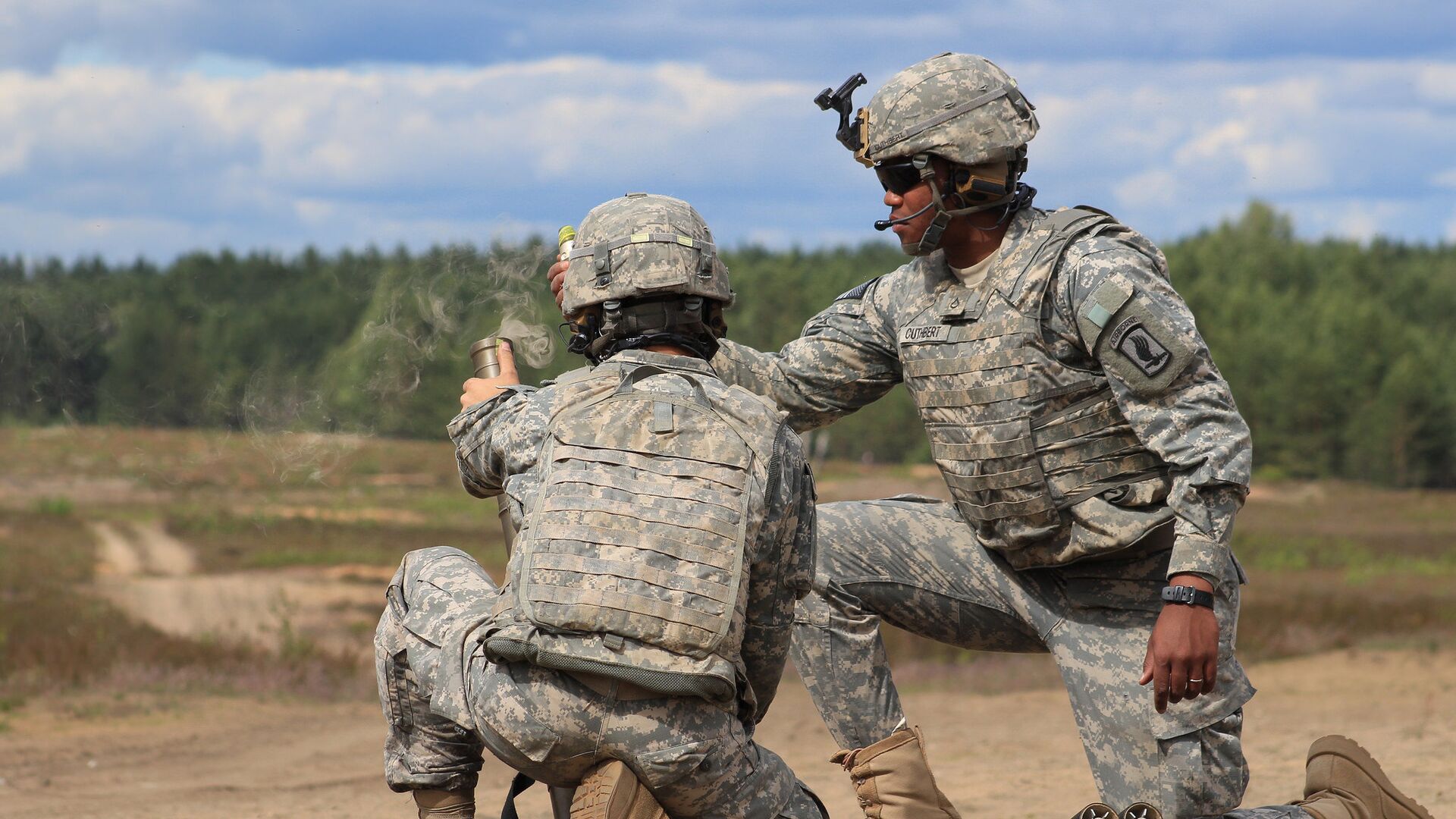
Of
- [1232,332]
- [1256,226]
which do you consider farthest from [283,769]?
[1256,226]

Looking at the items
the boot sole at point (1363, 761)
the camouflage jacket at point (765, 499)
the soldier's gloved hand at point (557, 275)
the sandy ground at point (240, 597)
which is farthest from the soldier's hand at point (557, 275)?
the sandy ground at point (240, 597)

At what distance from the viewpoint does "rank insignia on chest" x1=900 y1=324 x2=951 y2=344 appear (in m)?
4.78

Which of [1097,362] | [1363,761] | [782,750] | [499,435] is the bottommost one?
[782,750]

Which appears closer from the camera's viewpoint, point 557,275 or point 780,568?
point 780,568

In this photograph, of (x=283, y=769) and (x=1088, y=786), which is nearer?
(x=1088, y=786)

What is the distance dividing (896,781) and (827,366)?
1530mm

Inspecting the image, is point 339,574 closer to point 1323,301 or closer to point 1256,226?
point 1323,301

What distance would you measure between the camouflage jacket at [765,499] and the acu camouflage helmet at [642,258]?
7.4 inches

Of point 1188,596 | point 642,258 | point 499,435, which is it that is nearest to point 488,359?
point 499,435

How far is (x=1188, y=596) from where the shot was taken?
4160mm

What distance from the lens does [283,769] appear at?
8109 millimetres

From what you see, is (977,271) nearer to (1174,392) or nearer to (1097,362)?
(1097,362)

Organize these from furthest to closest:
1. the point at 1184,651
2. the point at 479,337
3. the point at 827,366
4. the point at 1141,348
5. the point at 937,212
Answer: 1. the point at 479,337
2. the point at 827,366
3. the point at 937,212
4. the point at 1141,348
5. the point at 1184,651

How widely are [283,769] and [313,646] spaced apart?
501 cm
